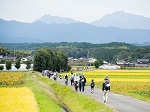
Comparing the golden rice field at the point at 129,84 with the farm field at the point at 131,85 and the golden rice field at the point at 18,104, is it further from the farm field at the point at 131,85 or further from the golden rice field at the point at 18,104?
the golden rice field at the point at 18,104

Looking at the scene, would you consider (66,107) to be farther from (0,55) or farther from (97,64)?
(0,55)

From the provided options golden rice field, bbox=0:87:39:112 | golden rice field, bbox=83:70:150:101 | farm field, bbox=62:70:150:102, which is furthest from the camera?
golden rice field, bbox=83:70:150:101

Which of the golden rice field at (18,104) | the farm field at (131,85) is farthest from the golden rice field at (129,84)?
the golden rice field at (18,104)

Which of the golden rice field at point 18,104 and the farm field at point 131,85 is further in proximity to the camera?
the farm field at point 131,85

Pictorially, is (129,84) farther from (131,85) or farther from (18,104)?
(18,104)

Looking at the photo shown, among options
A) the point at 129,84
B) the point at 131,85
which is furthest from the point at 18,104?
the point at 129,84

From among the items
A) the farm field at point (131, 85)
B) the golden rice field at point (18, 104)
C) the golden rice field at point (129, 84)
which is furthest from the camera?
the golden rice field at point (129, 84)

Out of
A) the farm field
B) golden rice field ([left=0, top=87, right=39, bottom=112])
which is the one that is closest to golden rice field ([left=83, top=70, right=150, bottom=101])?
the farm field

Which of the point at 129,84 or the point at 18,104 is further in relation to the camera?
the point at 129,84

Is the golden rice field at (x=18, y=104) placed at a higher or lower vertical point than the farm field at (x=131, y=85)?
higher

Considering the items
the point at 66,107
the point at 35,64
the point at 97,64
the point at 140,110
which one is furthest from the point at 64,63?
the point at 140,110

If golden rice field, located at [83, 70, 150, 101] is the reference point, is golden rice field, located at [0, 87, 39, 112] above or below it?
above

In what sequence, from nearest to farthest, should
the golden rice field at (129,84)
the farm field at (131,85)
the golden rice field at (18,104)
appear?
the golden rice field at (18,104)
the farm field at (131,85)
the golden rice field at (129,84)

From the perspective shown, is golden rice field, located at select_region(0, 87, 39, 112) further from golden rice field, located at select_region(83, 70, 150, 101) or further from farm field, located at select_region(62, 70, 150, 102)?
golden rice field, located at select_region(83, 70, 150, 101)
